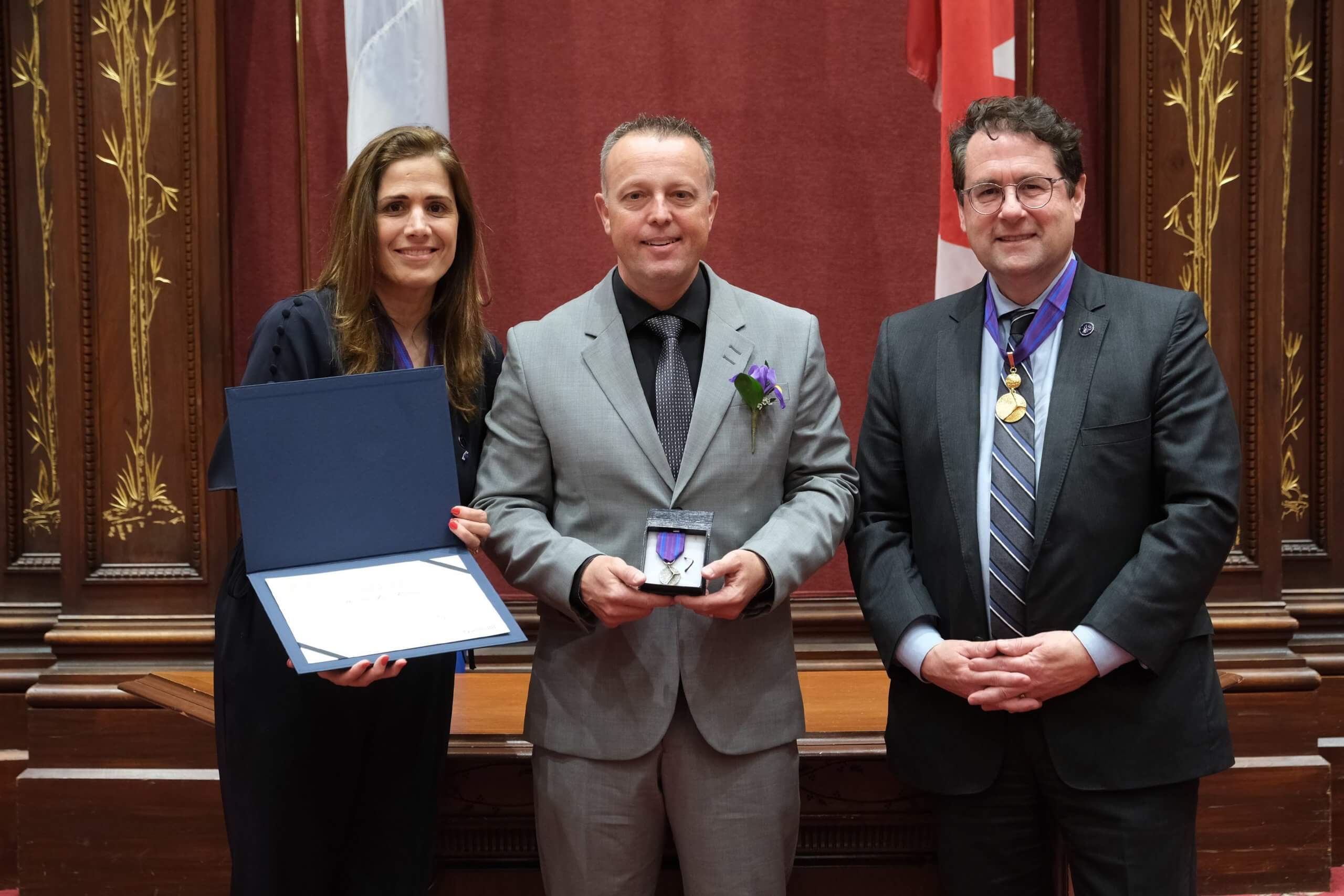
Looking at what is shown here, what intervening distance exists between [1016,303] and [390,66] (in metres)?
1.91

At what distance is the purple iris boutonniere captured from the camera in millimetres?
1854

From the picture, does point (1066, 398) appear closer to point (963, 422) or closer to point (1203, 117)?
point (963, 422)

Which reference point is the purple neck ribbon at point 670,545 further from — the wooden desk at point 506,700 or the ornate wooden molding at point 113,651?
the ornate wooden molding at point 113,651

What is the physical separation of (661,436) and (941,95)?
172 cm

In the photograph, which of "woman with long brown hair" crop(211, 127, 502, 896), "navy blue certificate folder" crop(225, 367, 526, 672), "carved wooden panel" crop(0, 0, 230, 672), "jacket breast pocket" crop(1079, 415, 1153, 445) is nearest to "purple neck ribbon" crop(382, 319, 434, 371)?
"woman with long brown hair" crop(211, 127, 502, 896)

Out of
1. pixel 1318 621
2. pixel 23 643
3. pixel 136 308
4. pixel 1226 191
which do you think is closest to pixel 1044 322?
pixel 1226 191

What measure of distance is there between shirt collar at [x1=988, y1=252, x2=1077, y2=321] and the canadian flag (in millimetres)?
1080

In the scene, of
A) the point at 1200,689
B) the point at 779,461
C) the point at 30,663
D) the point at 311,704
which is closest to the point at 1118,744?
the point at 1200,689

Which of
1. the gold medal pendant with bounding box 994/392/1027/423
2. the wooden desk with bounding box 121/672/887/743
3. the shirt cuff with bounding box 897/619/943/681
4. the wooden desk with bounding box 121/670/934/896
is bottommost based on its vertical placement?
the wooden desk with bounding box 121/670/934/896

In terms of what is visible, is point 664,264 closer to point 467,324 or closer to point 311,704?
point 467,324

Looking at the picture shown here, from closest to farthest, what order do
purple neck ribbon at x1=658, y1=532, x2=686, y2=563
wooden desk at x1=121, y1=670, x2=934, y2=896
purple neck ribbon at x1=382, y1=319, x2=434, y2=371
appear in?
purple neck ribbon at x1=658, y1=532, x2=686, y2=563
purple neck ribbon at x1=382, y1=319, x2=434, y2=371
wooden desk at x1=121, y1=670, x2=934, y2=896

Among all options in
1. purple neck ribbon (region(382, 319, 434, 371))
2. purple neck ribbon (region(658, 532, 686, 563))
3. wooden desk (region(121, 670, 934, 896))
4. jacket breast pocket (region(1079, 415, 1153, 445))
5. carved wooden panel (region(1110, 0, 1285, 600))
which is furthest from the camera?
carved wooden panel (region(1110, 0, 1285, 600))

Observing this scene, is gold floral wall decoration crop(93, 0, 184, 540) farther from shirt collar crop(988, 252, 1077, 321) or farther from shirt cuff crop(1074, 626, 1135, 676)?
shirt cuff crop(1074, 626, 1135, 676)

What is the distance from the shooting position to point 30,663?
336 centimetres
